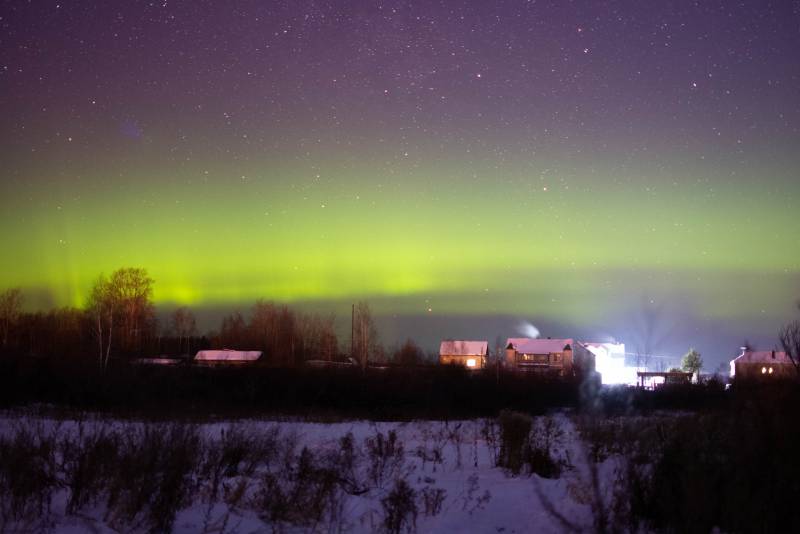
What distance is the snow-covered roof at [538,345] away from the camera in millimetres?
86500

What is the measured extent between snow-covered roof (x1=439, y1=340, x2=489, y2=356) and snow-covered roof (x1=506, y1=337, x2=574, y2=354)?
316 cm

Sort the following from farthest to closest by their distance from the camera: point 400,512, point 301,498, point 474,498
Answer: point 474,498 → point 301,498 → point 400,512

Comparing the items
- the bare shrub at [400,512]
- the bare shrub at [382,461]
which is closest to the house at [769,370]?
the bare shrub at [400,512]

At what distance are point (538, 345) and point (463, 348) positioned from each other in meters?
9.00

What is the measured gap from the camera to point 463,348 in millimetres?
90250

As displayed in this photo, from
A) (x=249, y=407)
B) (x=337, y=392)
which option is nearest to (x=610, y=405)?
(x=337, y=392)

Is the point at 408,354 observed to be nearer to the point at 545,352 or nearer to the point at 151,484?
the point at 545,352

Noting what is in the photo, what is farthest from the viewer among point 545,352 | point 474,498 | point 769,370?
point 545,352

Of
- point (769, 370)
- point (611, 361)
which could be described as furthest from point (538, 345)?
point (769, 370)

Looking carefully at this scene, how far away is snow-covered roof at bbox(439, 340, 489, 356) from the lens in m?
88.9

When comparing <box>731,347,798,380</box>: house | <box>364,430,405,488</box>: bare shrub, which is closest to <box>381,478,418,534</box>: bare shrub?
<box>364,430,405,488</box>: bare shrub

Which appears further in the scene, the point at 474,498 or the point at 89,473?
the point at 474,498

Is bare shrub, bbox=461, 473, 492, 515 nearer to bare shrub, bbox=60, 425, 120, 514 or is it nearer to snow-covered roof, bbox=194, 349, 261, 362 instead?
bare shrub, bbox=60, 425, 120, 514

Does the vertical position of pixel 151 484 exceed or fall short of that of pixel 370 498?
it exceeds it
